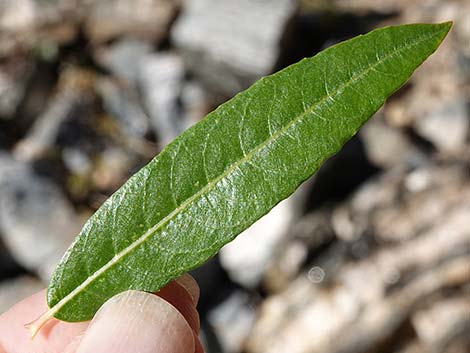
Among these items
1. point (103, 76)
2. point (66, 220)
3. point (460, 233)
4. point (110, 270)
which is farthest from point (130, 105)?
point (110, 270)

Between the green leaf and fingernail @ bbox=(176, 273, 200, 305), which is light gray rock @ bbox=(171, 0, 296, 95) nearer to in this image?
fingernail @ bbox=(176, 273, 200, 305)

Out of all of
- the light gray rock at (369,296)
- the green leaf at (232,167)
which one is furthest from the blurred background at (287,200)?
the green leaf at (232,167)

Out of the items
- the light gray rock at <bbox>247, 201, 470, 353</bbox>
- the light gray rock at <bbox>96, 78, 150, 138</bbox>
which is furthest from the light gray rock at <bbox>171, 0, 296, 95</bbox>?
the light gray rock at <bbox>247, 201, 470, 353</bbox>

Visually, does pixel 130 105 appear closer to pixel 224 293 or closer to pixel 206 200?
pixel 224 293

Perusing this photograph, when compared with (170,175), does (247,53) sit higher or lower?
lower

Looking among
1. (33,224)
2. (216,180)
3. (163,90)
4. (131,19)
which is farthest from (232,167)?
(131,19)

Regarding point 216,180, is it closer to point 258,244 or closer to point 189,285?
point 189,285
